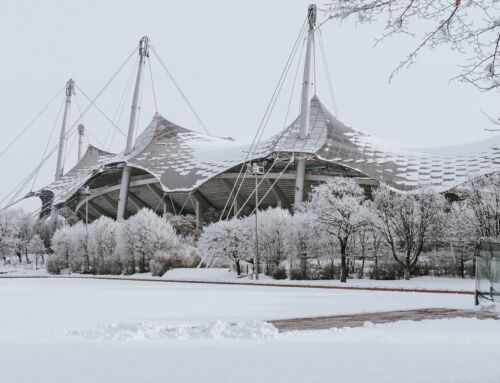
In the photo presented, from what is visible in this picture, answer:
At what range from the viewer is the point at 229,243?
5506cm

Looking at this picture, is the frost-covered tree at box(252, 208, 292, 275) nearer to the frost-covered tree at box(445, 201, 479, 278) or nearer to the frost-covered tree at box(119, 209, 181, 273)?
the frost-covered tree at box(119, 209, 181, 273)

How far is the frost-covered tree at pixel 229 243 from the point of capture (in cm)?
5478

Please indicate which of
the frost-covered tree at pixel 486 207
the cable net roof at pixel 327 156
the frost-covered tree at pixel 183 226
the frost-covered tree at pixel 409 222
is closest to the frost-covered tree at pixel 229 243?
the frost-covered tree at pixel 409 222

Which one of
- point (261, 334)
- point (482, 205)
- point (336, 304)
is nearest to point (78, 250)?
point (482, 205)

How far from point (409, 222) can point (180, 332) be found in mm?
38336

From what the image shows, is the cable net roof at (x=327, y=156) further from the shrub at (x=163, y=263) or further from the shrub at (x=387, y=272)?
the shrub at (x=387, y=272)

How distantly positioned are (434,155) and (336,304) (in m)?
70.4

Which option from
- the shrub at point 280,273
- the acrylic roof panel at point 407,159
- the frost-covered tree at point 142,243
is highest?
the acrylic roof panel at point 407,159

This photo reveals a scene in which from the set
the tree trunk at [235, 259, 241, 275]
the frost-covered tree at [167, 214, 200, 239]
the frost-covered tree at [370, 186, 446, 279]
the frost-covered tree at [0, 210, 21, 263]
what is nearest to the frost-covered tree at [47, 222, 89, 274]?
the frost-covered tree at [167, 214, 200, 239]

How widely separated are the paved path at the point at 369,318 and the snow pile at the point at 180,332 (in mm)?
1441

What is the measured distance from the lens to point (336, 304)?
72.7 feet

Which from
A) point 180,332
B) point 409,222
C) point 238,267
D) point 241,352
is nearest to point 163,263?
point 238,267

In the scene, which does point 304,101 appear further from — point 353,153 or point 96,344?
point 96,344

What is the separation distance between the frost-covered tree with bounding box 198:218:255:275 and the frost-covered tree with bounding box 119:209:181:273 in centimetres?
844
